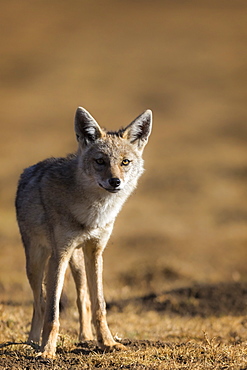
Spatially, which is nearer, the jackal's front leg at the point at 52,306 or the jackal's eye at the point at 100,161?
the jackal's front leg at the point at 52,306

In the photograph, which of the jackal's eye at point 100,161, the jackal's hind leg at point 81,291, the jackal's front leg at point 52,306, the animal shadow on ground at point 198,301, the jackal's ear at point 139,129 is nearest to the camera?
the jackal's front leg at point 52,306

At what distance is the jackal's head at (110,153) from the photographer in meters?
6.52

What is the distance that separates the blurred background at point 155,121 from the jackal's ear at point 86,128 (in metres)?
4.63

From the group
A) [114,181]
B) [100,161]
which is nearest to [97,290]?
[114,181]

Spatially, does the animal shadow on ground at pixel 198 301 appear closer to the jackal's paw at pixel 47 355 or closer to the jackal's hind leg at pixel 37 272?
the jackal's hind leg at pixel 37 272

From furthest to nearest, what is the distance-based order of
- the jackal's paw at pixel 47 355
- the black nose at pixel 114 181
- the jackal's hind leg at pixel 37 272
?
the jackal's hind leg at pixel 37 272 < the black nose at pixel 114 181 < the jackal's paw at pixel 47 355

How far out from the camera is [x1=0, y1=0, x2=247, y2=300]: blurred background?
15.0 meters

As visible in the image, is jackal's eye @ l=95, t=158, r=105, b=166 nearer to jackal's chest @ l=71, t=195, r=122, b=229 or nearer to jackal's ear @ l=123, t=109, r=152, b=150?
jackal's chest @ l=71, t=195, r=122, b=229

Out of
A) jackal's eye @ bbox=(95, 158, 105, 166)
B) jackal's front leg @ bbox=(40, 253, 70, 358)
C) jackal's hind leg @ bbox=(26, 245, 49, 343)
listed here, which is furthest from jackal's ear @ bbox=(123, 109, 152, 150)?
jackal's hind leg @ bbox=(26, 245, 49, 343)

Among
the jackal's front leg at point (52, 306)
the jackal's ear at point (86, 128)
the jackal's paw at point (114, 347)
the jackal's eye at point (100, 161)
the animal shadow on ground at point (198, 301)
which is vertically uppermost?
the jackal's ear at point (86, 128)

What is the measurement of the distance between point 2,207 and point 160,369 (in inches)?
627

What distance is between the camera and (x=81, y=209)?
661 cm

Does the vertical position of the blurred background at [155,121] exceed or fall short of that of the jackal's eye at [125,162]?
it exceeds it

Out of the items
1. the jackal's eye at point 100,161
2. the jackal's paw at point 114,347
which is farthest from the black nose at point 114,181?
the jackal's paw at point 114,347
